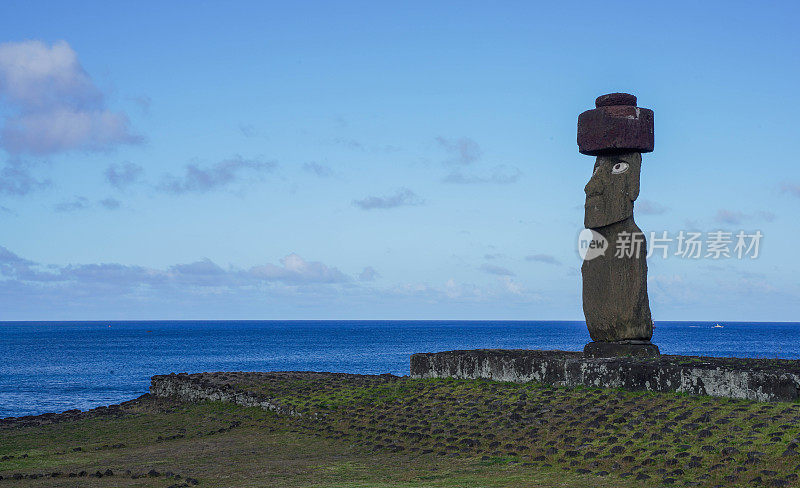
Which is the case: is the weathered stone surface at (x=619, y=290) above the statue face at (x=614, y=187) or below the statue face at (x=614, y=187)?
below

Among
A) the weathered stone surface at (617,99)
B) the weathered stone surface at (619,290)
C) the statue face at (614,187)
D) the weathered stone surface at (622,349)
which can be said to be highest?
the weathered stone surface at (617,99)

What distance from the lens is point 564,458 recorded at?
1360cm

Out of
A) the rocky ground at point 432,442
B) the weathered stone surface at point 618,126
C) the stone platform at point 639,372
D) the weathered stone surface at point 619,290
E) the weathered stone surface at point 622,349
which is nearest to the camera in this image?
the rocky ground at point 432,442

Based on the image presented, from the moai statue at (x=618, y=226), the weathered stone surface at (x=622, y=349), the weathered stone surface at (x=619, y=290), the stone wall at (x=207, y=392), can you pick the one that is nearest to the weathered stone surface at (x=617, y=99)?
the moai statue at (x=618, y=226)

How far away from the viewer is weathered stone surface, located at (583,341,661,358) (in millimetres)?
17953

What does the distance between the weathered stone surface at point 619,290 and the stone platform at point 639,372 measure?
90cm

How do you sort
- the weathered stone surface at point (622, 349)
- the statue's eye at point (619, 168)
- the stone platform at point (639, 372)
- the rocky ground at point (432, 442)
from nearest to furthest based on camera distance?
the rocky ground at point (432, 442) → the stone platform at point (639, 372) → the weathered stone surface at point (622, 349) → the statue's eye at point (619, 168)

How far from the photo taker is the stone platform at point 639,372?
14.5 meters

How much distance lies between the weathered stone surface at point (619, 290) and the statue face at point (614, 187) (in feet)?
0.81

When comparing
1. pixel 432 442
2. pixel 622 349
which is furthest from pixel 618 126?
pixel 432 442

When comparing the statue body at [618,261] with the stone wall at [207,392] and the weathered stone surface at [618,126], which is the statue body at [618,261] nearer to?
the weathered stone surface at [618,126]

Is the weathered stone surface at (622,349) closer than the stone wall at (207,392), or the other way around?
the weathered stone surface at (622,349)

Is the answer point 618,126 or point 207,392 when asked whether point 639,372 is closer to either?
point 618,126

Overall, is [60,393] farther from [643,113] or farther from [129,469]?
[643,113]
